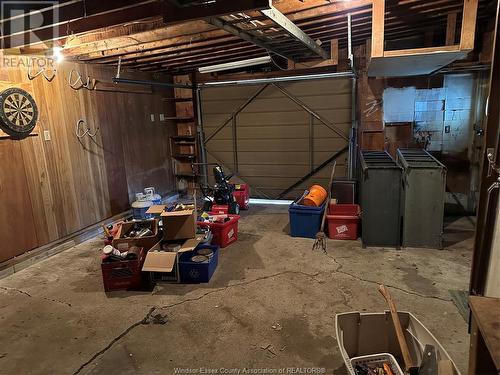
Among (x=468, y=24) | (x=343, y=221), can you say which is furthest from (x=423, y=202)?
(x=468, y=24)

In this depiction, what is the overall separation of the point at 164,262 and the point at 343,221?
7.24 feet

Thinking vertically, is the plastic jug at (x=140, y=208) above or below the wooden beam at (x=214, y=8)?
below

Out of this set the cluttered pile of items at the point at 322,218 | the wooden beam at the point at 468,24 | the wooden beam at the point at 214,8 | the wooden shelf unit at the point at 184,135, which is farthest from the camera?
the wooden shelf unit at the point at 184,135

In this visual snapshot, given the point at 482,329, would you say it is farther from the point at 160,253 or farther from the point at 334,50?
the point at 334,50

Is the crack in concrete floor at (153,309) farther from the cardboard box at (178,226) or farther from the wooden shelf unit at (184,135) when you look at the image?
the wooden shelf unit at (184,135)

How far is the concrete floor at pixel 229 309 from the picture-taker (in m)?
2.23

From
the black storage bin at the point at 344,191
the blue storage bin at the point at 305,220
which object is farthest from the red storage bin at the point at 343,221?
the black storage bin at the point at 344,191

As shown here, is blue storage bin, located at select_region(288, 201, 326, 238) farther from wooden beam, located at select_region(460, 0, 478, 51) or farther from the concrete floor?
wooden beam, located at select_region(460, 0, 478, 51)

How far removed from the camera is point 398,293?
2875 millimetres

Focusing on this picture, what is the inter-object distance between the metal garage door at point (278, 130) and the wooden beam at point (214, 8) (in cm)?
368

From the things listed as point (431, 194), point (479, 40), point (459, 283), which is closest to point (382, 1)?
point (431, 194)

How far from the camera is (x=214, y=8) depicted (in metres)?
2.02

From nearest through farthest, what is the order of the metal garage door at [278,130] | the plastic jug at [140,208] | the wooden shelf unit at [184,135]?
the plastic jug at [140,208], the metal garage door at [278,130], the wooden shelf unit at [184,135]

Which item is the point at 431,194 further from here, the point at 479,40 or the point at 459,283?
the point at 479,40
